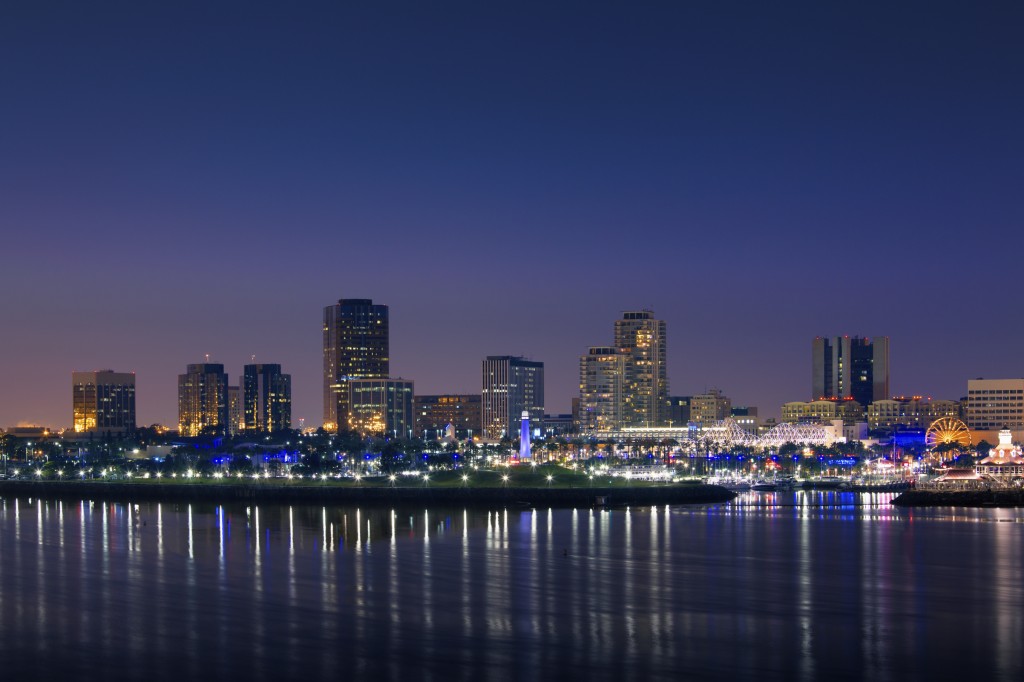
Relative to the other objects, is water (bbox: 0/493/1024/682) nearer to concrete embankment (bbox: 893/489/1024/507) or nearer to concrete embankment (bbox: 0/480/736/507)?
concrete embankment (bbox: 893/489/1024/507)

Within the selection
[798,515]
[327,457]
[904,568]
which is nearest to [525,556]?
[904,568]

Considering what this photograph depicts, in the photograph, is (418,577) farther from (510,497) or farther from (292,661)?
(510,497)

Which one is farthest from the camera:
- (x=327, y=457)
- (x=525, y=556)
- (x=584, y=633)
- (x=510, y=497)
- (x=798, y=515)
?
(x=327, y=457)

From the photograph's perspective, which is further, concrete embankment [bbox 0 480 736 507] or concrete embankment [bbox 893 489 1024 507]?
concrete embankment [bbox 0 480 736 507]

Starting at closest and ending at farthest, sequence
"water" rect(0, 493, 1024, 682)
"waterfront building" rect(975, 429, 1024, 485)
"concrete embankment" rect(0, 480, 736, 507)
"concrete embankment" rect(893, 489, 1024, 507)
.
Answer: "water" rect(0, 493, 1024, 682)
"concrete embankment" rect(893, 489, 1024, 507)
"concrete embankment" rect(0, 480, 736, 507)
"waterfront building" rect(975, 429, 1024, 485)

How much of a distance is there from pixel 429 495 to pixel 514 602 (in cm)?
7460

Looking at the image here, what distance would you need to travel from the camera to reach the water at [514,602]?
137 ft

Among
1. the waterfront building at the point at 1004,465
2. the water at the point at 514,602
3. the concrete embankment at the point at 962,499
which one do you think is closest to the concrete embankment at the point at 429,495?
the concrete embankment at the point at 962,499

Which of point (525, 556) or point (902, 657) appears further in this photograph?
point (525, 556)

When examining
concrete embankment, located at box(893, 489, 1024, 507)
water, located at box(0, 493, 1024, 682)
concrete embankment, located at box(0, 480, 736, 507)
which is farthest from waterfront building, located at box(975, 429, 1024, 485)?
water, located at box(0, 493, 1024, 682)

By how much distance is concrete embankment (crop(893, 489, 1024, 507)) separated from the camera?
122375 millimetres

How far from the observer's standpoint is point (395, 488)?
13312cm

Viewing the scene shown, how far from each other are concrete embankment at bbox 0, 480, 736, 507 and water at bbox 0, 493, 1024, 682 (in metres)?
31.6

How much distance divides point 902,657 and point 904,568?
78.7 ft
